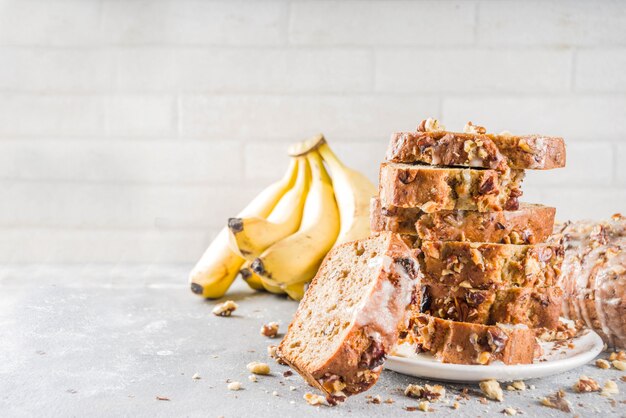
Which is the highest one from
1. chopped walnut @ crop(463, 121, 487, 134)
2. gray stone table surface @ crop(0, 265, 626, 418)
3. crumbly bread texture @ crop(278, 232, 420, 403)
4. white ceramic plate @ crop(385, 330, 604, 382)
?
chopped walnut @ crop(463, 121, 487, 134)

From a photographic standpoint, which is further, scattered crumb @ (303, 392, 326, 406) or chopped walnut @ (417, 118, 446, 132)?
chopped walnut @ (417, 118, 446, 132)

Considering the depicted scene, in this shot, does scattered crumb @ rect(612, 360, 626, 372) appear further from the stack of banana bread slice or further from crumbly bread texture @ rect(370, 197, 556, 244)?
crumbly bread texture @ rect(370, 197, 556, 244)

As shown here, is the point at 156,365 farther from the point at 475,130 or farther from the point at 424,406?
the point at 475,130

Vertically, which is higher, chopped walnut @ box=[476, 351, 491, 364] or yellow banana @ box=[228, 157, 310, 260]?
yellow banana @ box=[228, 157, 310, 260]

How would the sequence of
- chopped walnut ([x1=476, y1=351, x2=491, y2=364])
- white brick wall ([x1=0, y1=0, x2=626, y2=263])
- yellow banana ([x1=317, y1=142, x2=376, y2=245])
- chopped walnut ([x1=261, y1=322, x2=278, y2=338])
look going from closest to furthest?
chopped walnut ([x1=476, y1=351, x2=491, y2=364]), chopped walnut ([x1=261, y1=322, x2=278, y2=338]), yellow banana ([x1=317, y1=142, x2=376, y2=245]), white brick wall ([x1=0, y1=0, x2=626, y2=263])

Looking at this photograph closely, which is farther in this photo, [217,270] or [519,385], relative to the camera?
[217,270]

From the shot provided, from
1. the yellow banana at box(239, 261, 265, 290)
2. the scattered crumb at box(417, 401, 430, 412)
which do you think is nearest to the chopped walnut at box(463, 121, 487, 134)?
the scattered crumb at box(417, 401, 430, 412)

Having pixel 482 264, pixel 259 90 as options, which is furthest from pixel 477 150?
pixel 259 90

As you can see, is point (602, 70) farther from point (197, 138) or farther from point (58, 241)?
point (58, 241)
